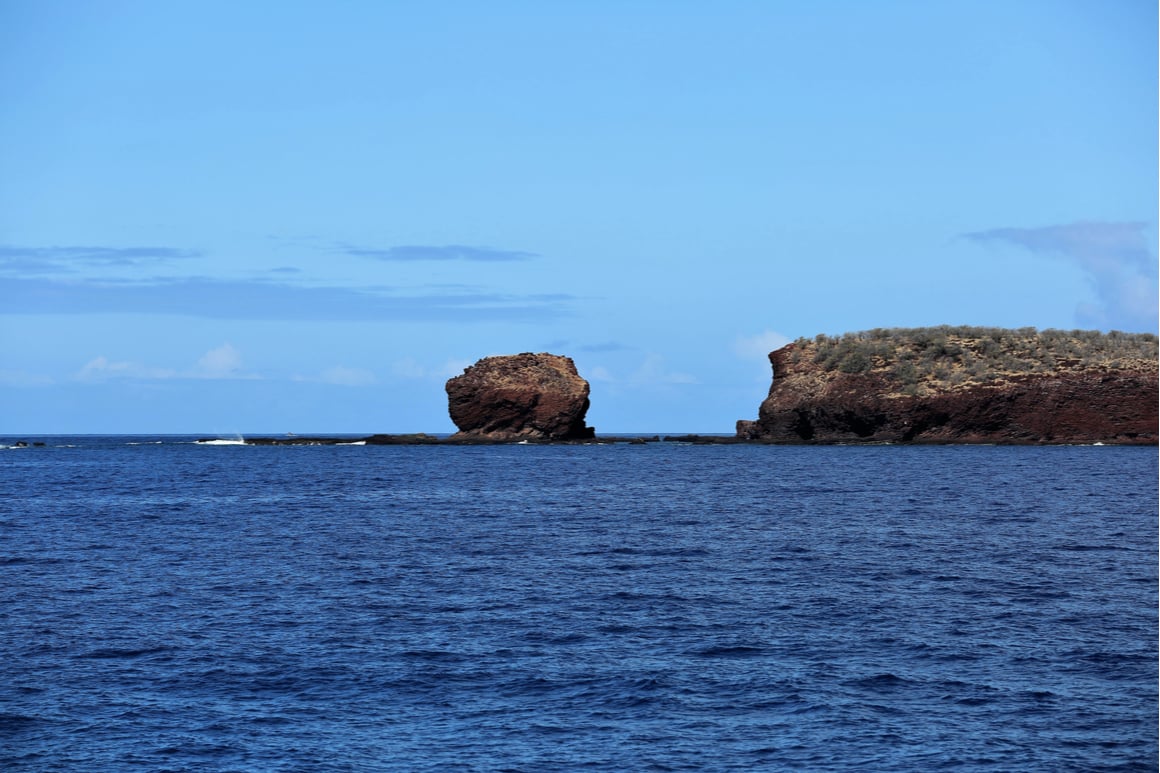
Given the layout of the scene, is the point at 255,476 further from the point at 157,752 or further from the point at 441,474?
the point at 157,752

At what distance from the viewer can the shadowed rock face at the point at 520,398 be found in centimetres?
14838

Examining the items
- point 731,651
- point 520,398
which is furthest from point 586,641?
point 520,398

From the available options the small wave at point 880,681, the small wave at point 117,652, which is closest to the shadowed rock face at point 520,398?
the small wave at point 117,652

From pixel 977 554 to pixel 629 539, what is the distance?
11757 millimetres

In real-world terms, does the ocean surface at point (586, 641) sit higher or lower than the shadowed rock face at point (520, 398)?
lower

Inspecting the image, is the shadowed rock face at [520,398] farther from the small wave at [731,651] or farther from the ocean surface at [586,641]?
the small wave at [731,651]

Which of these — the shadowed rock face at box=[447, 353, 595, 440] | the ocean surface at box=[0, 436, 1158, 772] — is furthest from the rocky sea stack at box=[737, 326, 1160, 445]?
the ocean surface at box=[0, 436, 1158, 772]

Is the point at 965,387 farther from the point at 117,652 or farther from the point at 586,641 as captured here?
the point at 117,652

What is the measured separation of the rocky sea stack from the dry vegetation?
15 cm

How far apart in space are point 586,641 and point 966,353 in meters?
119

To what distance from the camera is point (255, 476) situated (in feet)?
298

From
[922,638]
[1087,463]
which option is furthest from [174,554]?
[1087,463]

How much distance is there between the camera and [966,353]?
13375 centimetres

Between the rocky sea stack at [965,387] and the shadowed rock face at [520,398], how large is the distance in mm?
23857
